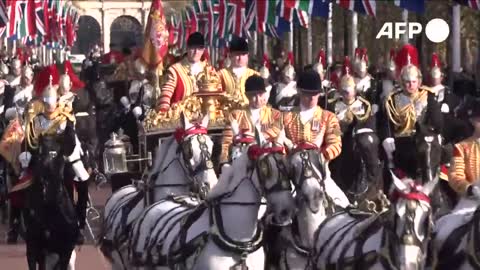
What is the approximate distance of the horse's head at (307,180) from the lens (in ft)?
35.7

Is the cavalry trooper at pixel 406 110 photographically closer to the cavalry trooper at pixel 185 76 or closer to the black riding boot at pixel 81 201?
the cavalry trooper at pixel 185 76

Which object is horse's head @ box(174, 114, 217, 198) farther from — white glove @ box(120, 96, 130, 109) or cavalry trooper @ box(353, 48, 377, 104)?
white glove @ box(120, 96, 130, 109)

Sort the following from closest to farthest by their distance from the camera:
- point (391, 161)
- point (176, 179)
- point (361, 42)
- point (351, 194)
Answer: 1. point (176, 179)
2. point (391, 161)
3. point (351, 194)
4. point (361, 42)

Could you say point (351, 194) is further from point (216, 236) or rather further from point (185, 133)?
point (216, 236)

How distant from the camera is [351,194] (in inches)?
744

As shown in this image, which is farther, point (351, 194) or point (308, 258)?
point (351, 194)

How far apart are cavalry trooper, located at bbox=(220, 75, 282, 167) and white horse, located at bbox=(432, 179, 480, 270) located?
6.17 feet

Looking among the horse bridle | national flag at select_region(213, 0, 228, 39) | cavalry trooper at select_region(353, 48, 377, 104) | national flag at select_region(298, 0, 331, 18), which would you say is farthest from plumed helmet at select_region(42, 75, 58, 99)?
national flag at select_region(213, 0, 228, 39)

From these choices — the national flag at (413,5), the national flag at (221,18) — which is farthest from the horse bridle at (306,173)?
the national flag at (221,18)

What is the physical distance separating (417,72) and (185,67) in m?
2.92

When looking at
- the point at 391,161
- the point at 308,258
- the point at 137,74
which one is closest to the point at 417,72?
the point at 391,161

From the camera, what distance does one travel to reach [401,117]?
59.4 feet

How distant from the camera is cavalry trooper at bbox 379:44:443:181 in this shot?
1708 centimetres

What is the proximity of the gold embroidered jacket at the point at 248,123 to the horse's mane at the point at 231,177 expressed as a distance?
1605mm
